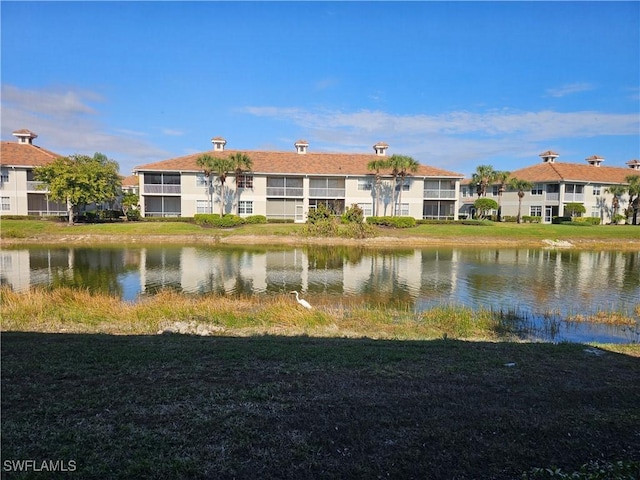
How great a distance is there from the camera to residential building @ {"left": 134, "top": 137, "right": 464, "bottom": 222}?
52250 mm

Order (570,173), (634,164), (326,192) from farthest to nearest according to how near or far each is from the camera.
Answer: (634,164) → (570,173) → (326,192)

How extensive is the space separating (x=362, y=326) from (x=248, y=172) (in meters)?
41.9

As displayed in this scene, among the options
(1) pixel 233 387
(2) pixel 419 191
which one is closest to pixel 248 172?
(2) pixel 419 191

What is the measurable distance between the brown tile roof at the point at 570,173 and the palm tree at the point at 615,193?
5.67ft

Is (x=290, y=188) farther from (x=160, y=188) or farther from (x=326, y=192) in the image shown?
(x=160, y=188)

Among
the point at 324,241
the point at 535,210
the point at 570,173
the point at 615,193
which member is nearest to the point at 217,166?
the point at 324,241

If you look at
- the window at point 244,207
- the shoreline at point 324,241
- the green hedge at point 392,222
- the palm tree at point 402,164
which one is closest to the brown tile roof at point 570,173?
the shoreline at point 324,241

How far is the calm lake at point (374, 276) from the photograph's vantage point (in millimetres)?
17891

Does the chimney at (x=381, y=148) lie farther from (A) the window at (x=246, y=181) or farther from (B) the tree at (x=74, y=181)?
(B) the tree at (x=74, y=181)

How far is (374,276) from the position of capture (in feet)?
80.8

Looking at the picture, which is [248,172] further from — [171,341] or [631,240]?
[171,341]

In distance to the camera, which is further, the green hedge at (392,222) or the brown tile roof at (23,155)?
the brown tile roof at (23,155)

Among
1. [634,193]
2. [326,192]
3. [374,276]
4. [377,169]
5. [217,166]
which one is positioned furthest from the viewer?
[634,193]

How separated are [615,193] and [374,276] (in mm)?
50567
